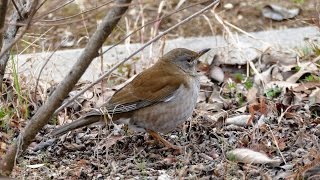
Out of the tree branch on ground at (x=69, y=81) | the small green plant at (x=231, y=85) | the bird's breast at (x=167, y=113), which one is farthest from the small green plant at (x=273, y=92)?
the tree branch on ground at (x=69, y=81)

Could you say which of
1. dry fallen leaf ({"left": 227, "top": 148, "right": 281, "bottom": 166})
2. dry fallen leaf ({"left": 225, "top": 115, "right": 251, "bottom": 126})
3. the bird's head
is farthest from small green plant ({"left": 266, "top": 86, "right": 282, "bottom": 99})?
dry fallen leaf ({"left": 227, "top": 148, "right": 281, "bottom": 166})

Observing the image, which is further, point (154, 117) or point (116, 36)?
point (116, 36)

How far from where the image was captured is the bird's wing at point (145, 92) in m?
6.04

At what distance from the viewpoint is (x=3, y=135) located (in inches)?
242

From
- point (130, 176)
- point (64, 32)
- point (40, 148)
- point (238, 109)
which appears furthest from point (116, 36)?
point (130, 176)

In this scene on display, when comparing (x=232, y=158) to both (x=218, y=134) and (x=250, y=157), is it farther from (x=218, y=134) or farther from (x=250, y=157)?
(x=218, y=134)

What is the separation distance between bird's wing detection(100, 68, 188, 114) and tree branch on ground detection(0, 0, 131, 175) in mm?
1050

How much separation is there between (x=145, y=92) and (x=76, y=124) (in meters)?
0.60

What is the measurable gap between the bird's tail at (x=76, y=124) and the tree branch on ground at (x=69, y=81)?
2.46 ft

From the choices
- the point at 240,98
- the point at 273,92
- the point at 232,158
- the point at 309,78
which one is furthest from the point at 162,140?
the point at 309,78

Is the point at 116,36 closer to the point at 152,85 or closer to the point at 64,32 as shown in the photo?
the point at 64,32

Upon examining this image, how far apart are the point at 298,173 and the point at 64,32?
16.2 feet

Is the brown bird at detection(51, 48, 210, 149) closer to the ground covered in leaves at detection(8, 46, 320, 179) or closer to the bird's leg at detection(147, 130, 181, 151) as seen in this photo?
the bird's leg at detection(147, 130, 181, 151)

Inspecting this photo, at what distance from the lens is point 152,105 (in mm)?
6117
